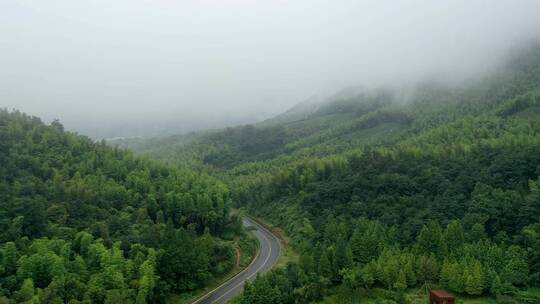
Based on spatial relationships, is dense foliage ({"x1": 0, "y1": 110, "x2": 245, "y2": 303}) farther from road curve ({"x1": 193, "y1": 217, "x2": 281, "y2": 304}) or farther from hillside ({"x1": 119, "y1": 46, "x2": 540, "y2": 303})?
hillside ({"x1": 119, "y1": 46, "x2": 540, "y2": 303})

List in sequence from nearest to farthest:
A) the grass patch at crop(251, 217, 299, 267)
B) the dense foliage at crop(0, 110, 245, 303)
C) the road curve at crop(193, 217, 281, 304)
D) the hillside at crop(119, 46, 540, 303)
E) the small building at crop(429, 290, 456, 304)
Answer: the dense foliage at crop(0, 110, 245, 303), the small building at crop(429, 290, 456, 304), the hillside at crop(119, 46, 540, 303), the road curve at crop(193, 217, 281, 304), the grass patch at crop(251, 217, 299, 267)

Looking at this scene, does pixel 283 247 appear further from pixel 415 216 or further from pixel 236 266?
pixel 415 216

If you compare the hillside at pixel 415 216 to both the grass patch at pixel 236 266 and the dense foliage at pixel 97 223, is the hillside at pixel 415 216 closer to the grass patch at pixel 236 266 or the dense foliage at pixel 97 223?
the grass patch at pixel 236 266

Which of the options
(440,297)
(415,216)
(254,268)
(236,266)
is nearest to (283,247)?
(254,268)

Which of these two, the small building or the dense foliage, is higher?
the dense foliage

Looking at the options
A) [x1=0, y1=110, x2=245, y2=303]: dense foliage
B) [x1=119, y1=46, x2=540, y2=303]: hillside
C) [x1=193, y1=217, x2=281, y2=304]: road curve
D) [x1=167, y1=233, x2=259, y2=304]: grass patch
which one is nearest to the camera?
[x1=0, y1=110, x2=245, y2=303]: dense foliage

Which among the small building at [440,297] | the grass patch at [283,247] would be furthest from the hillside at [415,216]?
the small building at [440,297]

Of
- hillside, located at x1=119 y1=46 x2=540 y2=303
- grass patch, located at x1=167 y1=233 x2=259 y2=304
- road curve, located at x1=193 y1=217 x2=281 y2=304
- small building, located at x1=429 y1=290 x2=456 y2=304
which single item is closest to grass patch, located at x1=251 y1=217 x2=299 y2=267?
road curve, located at x1=193 y1=217 x2=281 y2=304
